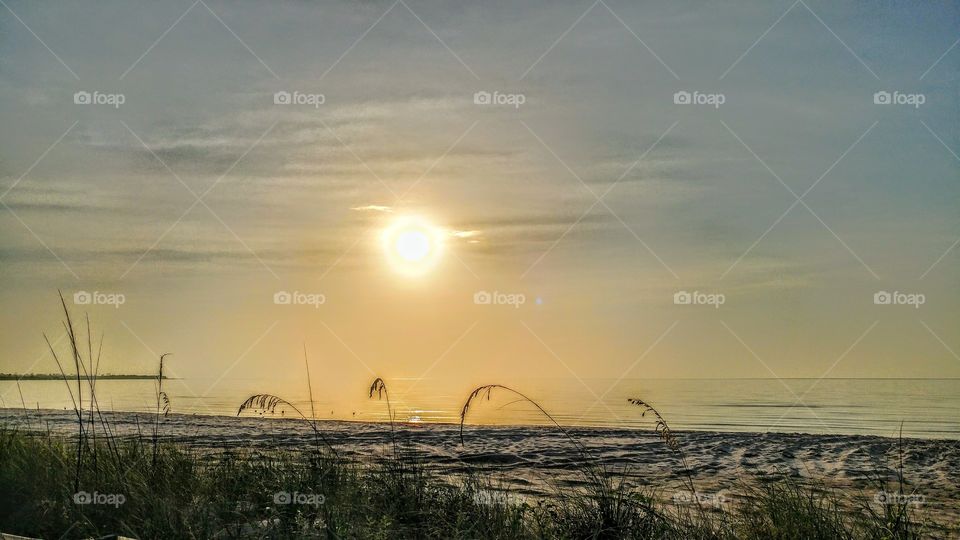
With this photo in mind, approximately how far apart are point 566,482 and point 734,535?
13.7ft

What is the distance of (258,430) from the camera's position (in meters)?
15.4

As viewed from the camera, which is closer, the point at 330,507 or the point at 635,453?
the point at 330,507

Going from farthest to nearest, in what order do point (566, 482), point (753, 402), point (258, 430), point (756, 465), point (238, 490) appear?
point (753, 402) → point (258, 430) → point (756, 465) → point (566, 482) → point (238, 490)

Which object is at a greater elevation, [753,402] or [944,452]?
[753,402]

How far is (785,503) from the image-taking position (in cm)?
592

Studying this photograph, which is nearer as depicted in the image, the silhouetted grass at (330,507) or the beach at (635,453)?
the silhouetted grass at (330,507)

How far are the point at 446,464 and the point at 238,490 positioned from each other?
4.31 m

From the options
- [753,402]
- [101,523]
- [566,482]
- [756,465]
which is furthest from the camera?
[753,402]

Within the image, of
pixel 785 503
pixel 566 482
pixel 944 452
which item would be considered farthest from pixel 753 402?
pixel 785 503

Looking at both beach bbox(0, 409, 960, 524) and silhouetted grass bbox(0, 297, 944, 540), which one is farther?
beach bbox(0, 409, 960, 524)

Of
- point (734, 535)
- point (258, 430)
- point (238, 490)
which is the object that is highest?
point (258, 430)

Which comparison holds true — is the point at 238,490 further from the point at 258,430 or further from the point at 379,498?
the point at 258,430

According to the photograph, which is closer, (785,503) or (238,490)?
(785,503)

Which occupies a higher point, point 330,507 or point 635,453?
point 635,453
